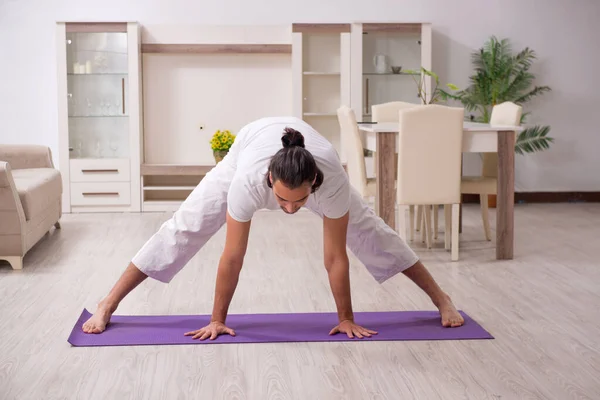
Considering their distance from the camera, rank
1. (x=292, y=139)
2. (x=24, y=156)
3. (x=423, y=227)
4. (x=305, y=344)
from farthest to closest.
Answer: (x=24, y=156)
(x=423, y=227)
(x=305, y=344)
(x=292, y=139)

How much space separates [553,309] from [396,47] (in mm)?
3860

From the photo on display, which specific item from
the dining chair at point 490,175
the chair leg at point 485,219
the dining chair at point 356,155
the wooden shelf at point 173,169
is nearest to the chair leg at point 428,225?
the dining chair at point 490,175

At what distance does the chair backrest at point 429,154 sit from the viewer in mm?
4617

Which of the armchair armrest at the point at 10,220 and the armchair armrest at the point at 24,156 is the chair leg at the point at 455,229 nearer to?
the armchair armrest at the point at 10,220

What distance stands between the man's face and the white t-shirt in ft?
0.48

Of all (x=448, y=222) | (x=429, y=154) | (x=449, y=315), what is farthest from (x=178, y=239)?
(x=448, y=222)

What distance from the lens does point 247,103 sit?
24.3 feet

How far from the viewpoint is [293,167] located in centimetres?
257

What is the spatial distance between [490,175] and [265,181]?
10.1 feet

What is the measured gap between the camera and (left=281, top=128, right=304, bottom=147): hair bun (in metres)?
2.70

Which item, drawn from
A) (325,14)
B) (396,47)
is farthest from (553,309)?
(325,14)

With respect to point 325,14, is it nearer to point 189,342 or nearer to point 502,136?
point 502,136

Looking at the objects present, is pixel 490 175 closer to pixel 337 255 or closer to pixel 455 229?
pixel 455 229

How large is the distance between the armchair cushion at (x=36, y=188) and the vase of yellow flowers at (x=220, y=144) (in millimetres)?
1455
